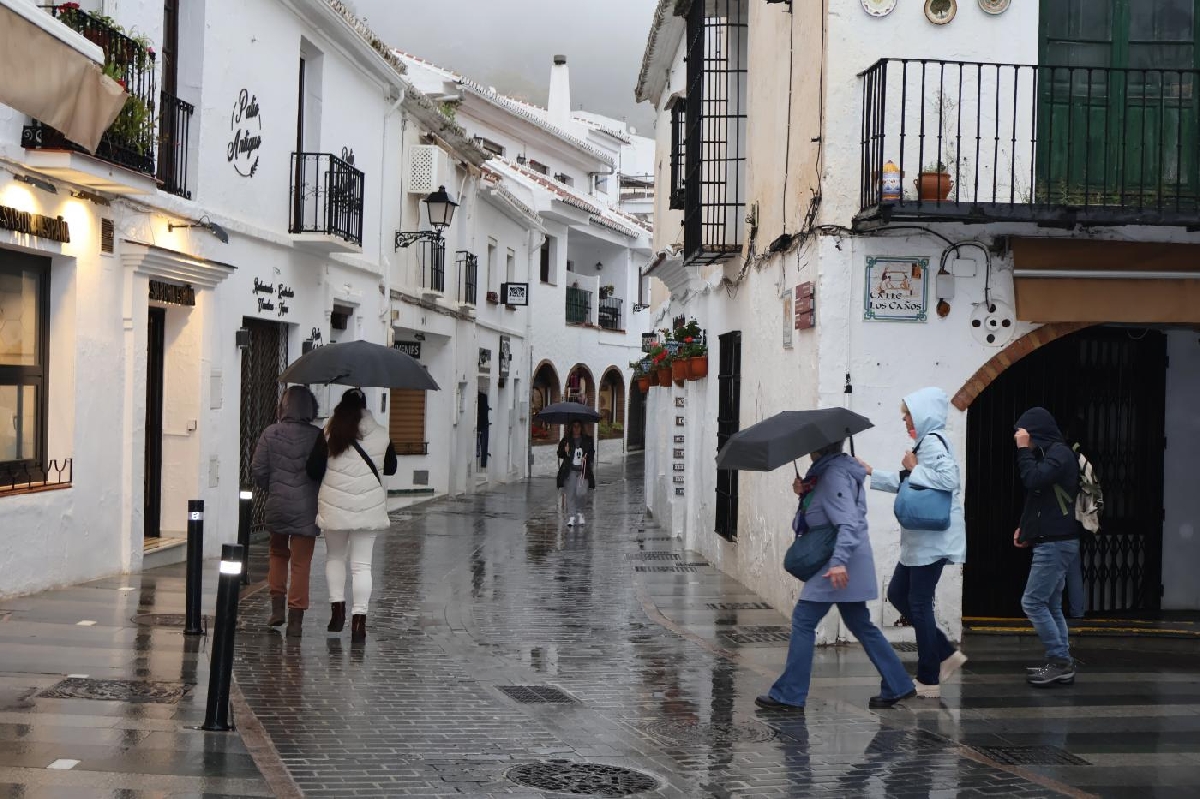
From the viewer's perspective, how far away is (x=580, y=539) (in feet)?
66.7

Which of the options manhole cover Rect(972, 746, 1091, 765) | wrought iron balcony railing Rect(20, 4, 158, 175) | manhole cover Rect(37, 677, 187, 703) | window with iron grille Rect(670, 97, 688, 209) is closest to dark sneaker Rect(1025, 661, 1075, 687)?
manhole cover Rect(972, 746, 1091, 765)

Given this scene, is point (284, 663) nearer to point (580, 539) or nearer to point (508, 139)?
point (580, 539)

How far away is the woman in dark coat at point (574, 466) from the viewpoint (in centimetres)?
2272

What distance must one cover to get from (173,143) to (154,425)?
10.2 feet

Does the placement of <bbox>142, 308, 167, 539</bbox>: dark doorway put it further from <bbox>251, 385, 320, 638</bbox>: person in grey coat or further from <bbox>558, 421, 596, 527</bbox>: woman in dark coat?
<bbox>558, 421, 596, 527</bbox>: woman in dark coat

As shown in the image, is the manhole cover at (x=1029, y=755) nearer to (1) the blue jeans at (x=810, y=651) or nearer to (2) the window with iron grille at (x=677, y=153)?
(1) the blue jeans at (x=810, y=651)

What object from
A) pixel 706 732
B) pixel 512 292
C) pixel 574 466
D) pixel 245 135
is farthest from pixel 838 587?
pixel 512 292

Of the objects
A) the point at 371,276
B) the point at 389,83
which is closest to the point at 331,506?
the point at 371,276

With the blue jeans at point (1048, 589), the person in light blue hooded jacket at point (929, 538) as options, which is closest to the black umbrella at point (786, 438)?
the person in light blue hooded jacket at point (929, 538)

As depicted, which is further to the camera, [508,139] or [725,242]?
[508,139]

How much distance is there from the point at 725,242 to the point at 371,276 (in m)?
8.49

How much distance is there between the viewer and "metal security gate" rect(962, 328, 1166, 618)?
12562mm

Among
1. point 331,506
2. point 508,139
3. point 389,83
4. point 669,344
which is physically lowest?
point 331,506

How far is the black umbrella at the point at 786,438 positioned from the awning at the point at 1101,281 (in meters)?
2.80
